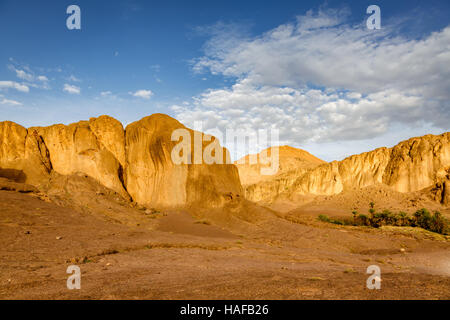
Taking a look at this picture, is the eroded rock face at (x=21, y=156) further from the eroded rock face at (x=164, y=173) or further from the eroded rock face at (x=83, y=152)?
the eroded rock face at (x=164, y=173)

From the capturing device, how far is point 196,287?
6109 mm

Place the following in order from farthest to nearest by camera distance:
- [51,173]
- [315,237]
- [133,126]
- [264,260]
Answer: [133,126], [51,173], [315,237], [264,260]

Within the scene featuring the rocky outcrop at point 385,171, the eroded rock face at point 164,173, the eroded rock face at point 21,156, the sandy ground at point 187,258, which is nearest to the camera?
the sandy ground at point 187,258

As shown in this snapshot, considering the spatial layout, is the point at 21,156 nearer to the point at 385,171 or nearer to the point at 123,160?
the point at 123,160

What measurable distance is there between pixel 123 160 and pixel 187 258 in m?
16.1

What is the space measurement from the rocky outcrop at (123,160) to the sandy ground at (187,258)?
2612 mm

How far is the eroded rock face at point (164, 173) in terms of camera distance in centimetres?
2231

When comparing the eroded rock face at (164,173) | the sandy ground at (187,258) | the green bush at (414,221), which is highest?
the eroded rock face at (164,173)

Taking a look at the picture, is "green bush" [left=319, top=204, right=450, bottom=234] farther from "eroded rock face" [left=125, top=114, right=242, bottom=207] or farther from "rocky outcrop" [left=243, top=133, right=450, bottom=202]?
"eroded rock face" [left=125, top=114, right=242, bottom=207]

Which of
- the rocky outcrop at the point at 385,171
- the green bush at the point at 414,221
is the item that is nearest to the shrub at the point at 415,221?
the green bush at the point at 414,221

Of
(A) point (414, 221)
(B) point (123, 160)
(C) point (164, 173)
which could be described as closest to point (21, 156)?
(B) point (123, 160)
